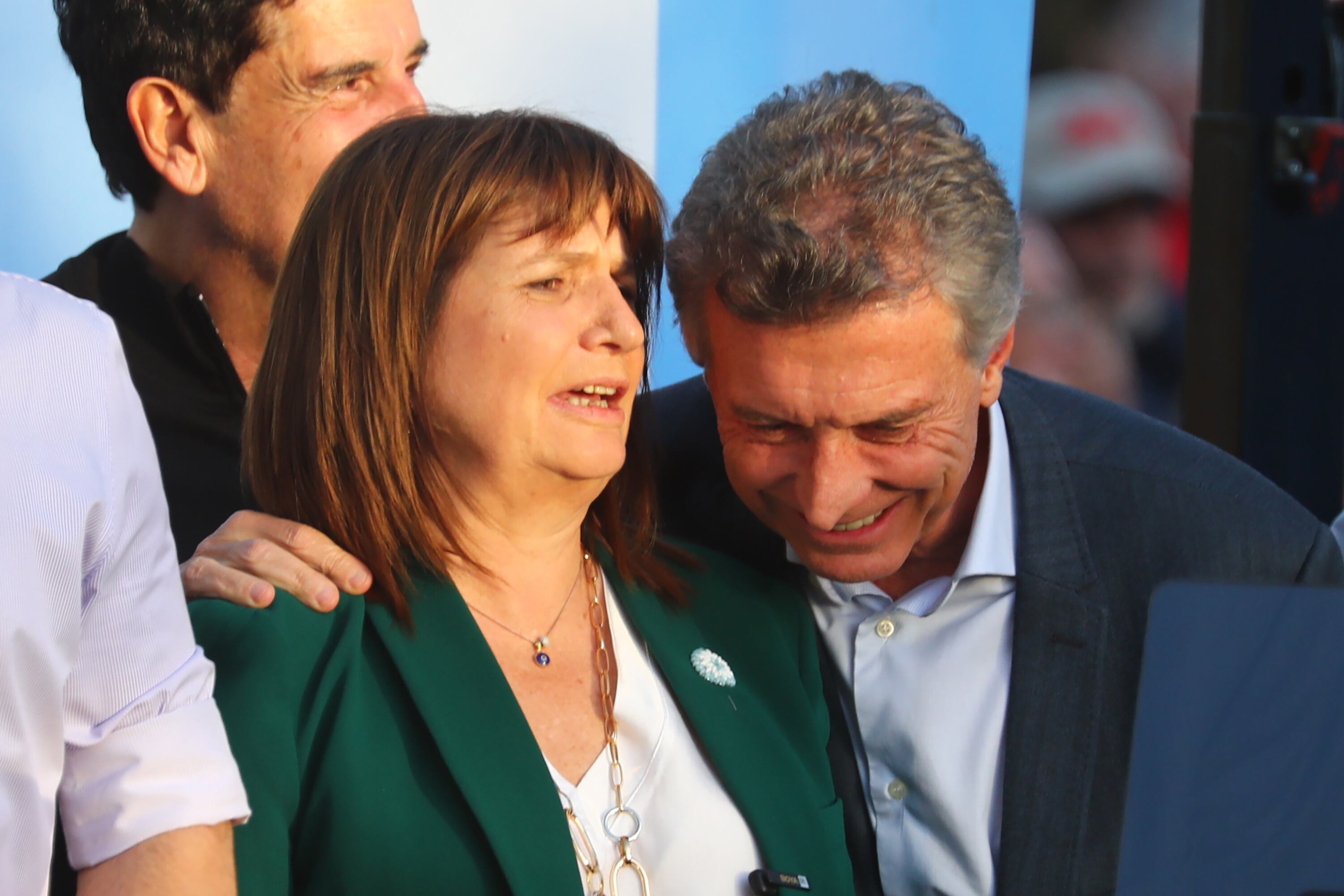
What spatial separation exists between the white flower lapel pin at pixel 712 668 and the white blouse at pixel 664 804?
6 cm

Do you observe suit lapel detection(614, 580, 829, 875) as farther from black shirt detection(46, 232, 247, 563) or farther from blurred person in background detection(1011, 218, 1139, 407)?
blurred person in background detection(1011, 218, 1139, 407)

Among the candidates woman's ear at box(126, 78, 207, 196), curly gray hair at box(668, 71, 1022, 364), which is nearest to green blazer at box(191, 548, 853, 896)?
curly gray hair at box(668, 71, 1022, 364)

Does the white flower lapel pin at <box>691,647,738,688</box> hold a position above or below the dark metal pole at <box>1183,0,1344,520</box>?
below

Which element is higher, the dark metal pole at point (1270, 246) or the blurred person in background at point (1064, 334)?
the dark metal pole at point (1270, 246)

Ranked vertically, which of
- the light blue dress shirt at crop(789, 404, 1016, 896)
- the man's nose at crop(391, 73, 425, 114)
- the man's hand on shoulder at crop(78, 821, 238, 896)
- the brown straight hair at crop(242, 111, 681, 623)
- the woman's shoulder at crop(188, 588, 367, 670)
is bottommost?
the light blue dress shirt at crop(789, 404, 1016, 896)

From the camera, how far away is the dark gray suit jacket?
2.03 m

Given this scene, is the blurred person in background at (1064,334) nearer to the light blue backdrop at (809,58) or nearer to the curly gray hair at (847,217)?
the light blue backdrop at (809,58)

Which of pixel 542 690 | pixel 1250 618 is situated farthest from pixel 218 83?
pixel 1250 618

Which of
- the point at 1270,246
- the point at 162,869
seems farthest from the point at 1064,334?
the point at 162,869

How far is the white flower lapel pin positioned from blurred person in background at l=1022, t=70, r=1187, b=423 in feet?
5.97

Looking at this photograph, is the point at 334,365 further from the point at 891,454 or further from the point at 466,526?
the point at 891,454

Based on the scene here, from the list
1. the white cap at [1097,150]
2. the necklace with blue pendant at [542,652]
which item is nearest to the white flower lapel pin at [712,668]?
the necklace with blue pendant at [542,652]

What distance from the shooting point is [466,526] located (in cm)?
192

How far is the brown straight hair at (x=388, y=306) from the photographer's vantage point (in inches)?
71.7
